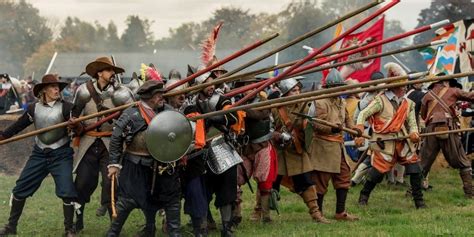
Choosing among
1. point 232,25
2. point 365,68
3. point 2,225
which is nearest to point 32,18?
point 232,25

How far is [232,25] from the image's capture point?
2196 inches

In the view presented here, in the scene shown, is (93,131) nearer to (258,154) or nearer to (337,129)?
(258,154)

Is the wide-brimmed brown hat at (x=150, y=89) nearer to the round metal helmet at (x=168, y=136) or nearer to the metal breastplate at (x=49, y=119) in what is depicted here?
the round metal helmet at (x=168, y=136)

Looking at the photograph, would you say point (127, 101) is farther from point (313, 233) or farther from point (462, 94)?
point (462, 94)

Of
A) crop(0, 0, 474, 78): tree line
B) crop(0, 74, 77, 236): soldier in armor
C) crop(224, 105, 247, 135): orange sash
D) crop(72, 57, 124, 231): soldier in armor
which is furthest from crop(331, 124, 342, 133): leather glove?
crop(0, 0, 474, 78): tree line

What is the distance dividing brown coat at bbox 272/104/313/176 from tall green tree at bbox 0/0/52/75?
4074cm

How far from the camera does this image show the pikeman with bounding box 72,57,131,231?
29.4ft

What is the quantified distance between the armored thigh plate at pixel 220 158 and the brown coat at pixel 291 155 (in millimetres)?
1223

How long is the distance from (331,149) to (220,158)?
5.99ft

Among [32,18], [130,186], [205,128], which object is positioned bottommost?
[130,186]

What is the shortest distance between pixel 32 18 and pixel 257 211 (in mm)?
44987

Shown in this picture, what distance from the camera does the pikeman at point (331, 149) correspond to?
975 centimetres

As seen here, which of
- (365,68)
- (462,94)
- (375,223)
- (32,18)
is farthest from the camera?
(32,18)

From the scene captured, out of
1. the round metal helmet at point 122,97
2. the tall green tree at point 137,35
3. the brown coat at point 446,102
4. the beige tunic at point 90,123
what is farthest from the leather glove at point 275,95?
the tall green tree at point 137,35
